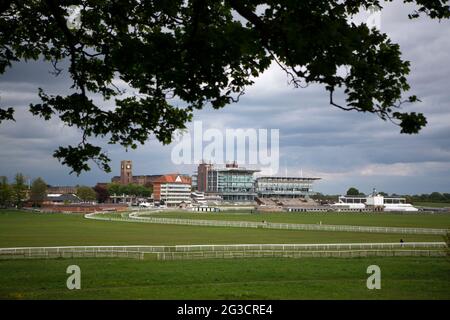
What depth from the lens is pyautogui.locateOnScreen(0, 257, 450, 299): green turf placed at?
1623 centimetres

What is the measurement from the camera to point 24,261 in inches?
1125

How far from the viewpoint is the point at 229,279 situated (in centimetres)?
2120

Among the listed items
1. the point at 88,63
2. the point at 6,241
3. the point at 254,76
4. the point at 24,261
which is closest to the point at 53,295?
the point at 88,63

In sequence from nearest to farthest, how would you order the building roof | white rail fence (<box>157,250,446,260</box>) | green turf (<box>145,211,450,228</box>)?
white rail fence (<box>157,250,446,260</box>)
green turf (<box>145,211,450,228</box>)
the building roof

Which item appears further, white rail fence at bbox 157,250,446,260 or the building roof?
the building roof

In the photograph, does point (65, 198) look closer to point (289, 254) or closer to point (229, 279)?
point (289, 254)

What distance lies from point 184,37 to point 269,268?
16914 mm

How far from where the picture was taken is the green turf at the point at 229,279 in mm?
16234

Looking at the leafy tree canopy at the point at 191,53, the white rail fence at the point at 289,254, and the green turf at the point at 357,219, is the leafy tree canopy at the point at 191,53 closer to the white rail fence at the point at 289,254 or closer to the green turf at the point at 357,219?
the white rail fence at the point at 289,254

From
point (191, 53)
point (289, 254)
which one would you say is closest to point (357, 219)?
point (289, 254)

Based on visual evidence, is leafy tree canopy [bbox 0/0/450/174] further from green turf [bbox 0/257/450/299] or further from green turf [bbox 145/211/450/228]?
green turf [bbox 145/211/450/228]

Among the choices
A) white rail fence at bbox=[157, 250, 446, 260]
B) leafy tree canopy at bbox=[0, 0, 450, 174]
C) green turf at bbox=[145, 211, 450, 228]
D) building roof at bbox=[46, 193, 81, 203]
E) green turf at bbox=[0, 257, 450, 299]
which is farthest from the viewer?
building roof at bbox=[46, 193, 81, 203]

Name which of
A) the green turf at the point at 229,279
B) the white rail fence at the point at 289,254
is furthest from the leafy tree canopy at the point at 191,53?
the white rail fence at the point at 289,254

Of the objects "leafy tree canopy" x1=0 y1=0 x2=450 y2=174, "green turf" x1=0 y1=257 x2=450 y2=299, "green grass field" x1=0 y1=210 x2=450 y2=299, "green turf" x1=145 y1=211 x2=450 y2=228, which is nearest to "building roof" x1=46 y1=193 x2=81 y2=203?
"green turf" x1=145 y1=211 x2=450 y2=228
